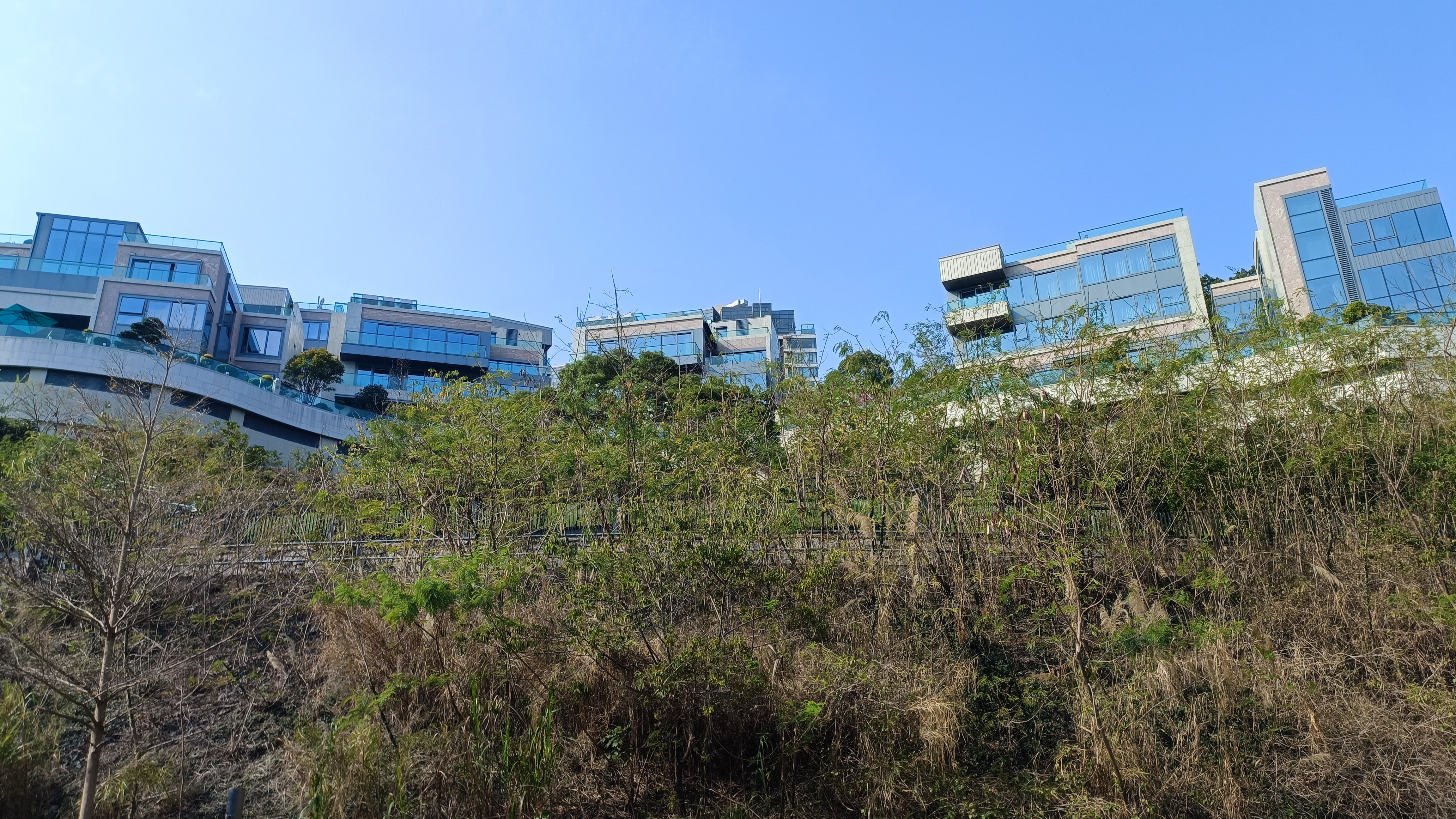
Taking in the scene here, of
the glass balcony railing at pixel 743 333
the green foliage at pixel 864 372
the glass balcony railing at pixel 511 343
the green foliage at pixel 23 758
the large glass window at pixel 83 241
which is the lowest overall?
the green foliage at pixel 23 758

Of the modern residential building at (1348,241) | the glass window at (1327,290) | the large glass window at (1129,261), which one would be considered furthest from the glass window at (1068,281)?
the glass window at (1327,290)

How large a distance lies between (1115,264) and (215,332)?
4485 cm

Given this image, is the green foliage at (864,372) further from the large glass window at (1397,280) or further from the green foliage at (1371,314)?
the large glass window at (1397,280)

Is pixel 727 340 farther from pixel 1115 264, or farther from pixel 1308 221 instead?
pixel 1308 221

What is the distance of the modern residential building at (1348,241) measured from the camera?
29.7 meters

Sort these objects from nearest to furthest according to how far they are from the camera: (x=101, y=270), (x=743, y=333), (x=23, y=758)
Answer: (x=23, y=758) → (x=101, y=270) → (x=743, y=333)

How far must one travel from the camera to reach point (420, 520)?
31.7ft

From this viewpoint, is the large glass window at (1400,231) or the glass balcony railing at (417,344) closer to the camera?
the large glass window at (1400,231)

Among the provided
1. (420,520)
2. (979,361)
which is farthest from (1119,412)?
(420,520)

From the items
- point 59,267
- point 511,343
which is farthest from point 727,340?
point 59,267

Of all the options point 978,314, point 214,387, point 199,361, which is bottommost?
point 978,314

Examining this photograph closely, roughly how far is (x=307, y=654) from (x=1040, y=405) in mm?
9425

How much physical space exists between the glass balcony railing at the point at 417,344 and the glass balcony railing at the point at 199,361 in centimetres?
854

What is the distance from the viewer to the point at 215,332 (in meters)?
43.1
